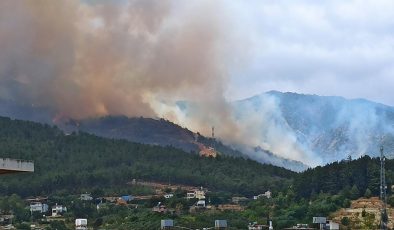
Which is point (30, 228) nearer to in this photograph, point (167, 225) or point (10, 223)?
point (10, 223)

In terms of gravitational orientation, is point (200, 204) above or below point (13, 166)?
above

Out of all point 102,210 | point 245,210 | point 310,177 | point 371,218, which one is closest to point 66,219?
point 102,210

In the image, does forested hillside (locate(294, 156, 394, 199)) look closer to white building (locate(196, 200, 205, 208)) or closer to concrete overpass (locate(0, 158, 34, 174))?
white building (locate(196, 200, 205, 208))

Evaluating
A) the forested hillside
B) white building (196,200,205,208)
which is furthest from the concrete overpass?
white building (196,200,205,208)

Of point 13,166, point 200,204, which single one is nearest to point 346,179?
point 200,204

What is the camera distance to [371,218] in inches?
5910

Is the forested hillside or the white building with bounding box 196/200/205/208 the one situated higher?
the forested hillside

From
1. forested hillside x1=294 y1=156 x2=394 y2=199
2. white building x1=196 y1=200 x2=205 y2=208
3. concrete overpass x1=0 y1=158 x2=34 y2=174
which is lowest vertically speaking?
concrete overpass x1=0 y1=158 x2=34 y2=174

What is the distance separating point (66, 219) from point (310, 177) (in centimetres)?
4483

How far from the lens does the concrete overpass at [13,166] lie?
40125 mm

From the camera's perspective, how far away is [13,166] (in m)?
40.9

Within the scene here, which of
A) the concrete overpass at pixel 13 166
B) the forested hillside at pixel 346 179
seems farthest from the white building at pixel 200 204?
the concrete overpass at pixel 13 166

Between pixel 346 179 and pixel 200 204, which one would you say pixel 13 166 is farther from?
pixel 200 204

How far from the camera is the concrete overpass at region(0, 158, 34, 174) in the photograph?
40125mm
